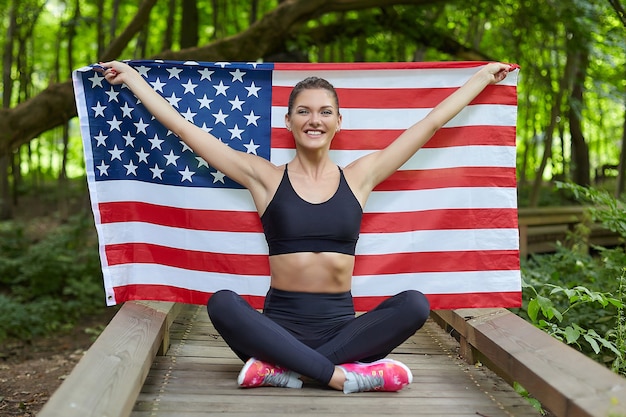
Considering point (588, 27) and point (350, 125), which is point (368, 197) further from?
point (588, 27)

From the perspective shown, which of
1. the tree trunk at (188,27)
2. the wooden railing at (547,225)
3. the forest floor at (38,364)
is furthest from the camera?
the tree trunk at (188,27)

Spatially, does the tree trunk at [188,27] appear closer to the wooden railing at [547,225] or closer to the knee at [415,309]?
the wooden railing at [547,225]

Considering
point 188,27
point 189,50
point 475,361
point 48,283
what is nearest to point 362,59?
point 188,27

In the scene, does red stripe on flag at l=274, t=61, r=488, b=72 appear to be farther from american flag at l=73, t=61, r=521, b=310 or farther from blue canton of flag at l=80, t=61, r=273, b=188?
blue canton of flag at l=80, t=61, r=273, b=188

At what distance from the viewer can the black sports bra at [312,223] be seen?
3709mm

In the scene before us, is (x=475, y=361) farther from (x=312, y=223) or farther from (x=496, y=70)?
(x=496, y=70)

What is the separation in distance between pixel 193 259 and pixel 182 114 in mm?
896

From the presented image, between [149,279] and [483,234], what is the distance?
81.2 inches

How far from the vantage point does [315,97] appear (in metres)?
3.85

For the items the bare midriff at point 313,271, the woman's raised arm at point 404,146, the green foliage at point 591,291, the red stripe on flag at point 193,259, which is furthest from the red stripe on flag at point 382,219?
the bare midriff at point 313,271

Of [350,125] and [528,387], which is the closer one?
[528,387]

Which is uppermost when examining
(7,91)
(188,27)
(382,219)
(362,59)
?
(188,27)

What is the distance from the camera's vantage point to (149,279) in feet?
14.1

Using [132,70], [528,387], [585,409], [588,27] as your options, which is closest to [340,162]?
[132,70]
